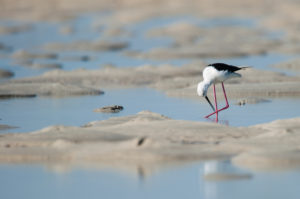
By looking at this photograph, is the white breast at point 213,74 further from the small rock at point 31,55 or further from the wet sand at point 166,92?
the small rock at point 31,55

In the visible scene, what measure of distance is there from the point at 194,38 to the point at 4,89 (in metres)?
16.7

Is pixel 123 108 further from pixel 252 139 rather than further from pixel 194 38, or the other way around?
pixel 194 38

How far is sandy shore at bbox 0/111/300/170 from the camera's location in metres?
6.68

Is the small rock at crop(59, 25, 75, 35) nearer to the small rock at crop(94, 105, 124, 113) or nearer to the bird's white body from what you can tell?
the small rock at crop(94, 105, 124, 113)

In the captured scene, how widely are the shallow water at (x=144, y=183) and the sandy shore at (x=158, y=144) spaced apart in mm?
263

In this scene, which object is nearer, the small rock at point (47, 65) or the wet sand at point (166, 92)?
the wet sand at point (166, 92)

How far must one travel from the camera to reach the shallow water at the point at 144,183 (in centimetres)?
562

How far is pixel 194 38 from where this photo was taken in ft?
95.7

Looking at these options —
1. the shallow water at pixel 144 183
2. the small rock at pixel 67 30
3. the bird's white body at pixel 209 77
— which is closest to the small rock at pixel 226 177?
the shallow water at pixel 144 183

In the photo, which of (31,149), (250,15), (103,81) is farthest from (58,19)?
(31,149)

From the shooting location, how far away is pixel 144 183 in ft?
19.6

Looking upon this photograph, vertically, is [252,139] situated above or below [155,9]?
below

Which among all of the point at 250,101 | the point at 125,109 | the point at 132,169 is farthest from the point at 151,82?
the point at 132,169

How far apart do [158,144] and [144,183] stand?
1.09 m
